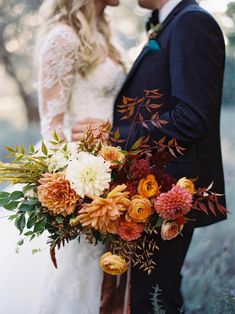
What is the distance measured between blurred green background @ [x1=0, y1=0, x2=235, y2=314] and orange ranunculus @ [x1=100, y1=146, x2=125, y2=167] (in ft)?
2.70

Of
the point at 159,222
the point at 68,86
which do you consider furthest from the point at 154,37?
the point at 159,222

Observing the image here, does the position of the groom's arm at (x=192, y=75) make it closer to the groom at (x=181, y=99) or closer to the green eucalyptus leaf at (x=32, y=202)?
the groom at (x=181, y=99)

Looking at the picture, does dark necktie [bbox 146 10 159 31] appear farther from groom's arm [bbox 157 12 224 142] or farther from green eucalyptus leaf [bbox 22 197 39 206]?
green eucalyptus leaf [bbox 22 197 39 206]

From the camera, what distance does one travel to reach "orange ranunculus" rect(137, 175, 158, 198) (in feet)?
5.13

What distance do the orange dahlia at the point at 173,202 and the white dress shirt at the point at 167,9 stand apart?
80 cm

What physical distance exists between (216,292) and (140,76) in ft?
3.11

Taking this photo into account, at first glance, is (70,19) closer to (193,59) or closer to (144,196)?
(193,59)

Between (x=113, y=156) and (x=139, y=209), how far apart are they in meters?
0.17

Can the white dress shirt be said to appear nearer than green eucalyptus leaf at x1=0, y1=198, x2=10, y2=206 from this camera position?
No

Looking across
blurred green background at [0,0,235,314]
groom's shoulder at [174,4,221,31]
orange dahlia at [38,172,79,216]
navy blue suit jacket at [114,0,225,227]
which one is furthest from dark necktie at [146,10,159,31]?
orange dahlia at [38,172,79,216]

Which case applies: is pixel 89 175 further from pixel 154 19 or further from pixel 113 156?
pixel 154 19

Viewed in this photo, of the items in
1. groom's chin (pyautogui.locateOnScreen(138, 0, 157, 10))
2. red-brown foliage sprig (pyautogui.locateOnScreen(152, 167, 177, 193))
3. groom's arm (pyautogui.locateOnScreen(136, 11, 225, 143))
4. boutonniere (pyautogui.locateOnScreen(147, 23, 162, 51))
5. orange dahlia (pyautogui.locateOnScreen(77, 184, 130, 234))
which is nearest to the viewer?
orange dahlia (pyautogui.locateOnScreen(77, 184, 130, 234))

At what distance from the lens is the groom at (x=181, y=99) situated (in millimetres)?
1858

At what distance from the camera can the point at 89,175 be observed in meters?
1.55
